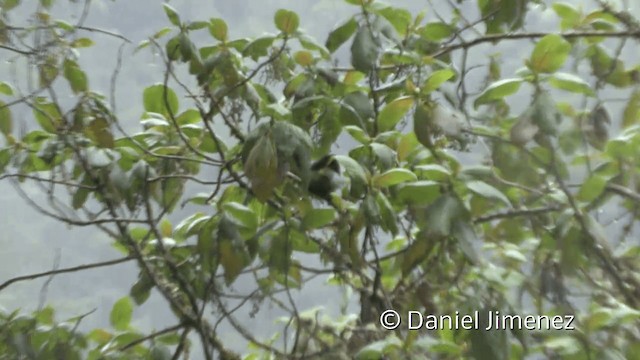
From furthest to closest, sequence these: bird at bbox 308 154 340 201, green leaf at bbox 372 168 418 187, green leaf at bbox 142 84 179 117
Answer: green leaf at bbox 142 84 179 117 < bird at bbox 308 154 340 201 < green leaf at bbox 372 168 418 187

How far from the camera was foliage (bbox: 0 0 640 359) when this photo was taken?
875 mm

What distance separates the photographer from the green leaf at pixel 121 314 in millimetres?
1169

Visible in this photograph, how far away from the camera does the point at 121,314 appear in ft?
3.84

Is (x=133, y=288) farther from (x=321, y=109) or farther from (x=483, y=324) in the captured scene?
(x=483, y=324)

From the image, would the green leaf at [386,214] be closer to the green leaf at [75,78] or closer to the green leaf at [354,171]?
the green leaf at [354,171]

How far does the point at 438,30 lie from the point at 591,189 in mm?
377

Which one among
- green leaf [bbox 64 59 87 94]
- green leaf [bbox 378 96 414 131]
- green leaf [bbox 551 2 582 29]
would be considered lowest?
green leaf [bbox 378 96 414 131]

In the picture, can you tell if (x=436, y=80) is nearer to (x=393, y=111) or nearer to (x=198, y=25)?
(x=393, y=111)

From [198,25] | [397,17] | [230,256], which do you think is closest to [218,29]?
[198,25]

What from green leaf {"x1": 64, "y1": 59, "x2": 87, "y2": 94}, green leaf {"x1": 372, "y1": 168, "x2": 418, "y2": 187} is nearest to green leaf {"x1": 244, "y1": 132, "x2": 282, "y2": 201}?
green leaf {"x1": 372, "y1": 168, "x2": 418, "y2": 187}

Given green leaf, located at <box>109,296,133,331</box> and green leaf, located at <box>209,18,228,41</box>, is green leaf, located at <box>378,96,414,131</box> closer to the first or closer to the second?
green leaf, located at <box>209,18,228,41</box>

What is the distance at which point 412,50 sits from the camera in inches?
47.1

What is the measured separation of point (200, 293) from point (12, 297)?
122cm

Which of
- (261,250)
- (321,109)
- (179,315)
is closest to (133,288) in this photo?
(179,315)
